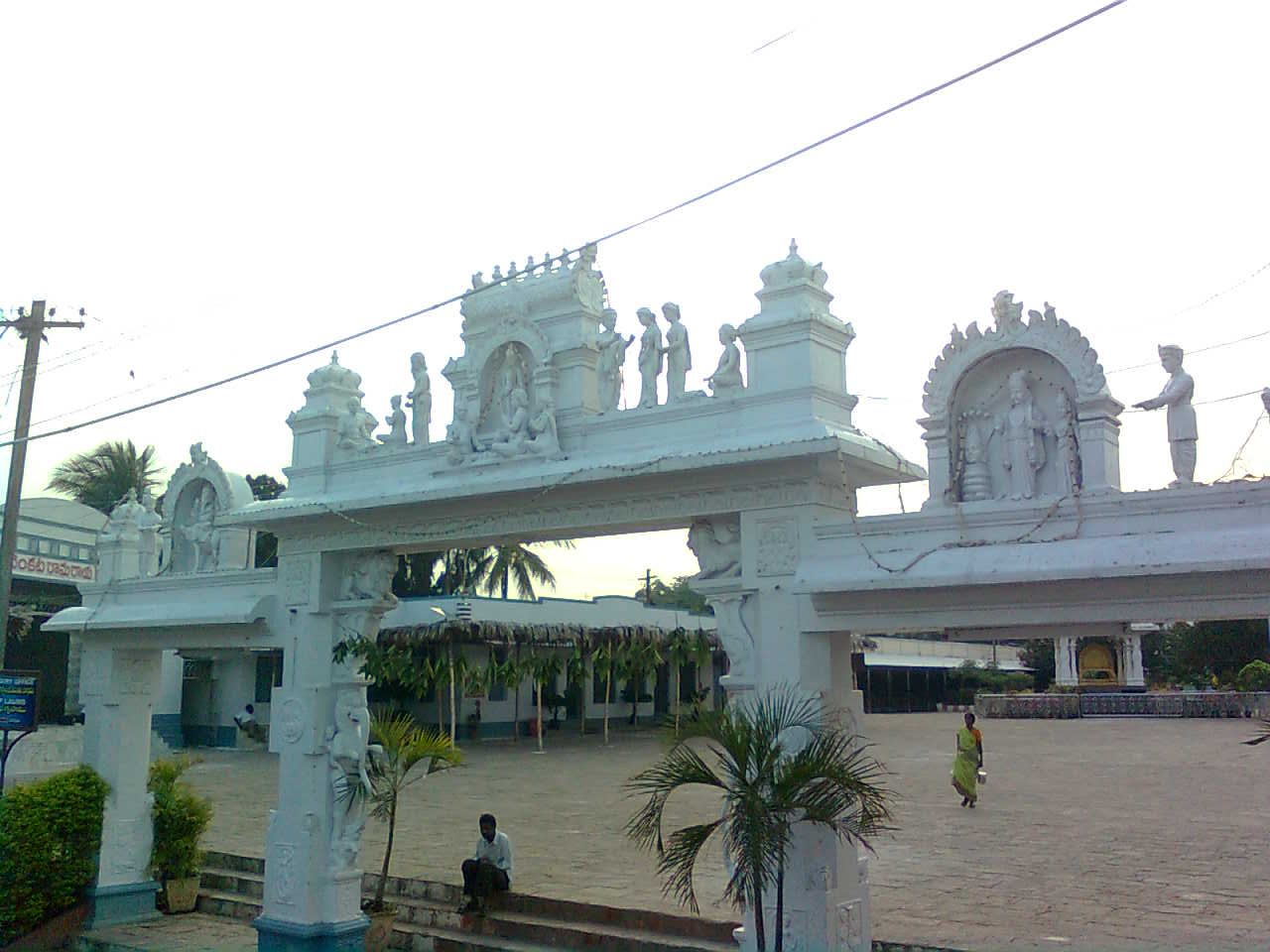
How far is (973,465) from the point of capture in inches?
259

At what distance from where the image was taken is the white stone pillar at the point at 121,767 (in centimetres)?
1060

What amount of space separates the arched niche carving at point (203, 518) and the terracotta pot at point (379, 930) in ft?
11.1

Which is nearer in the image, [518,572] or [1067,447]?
[1067,447]

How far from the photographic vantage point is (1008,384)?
656 cm

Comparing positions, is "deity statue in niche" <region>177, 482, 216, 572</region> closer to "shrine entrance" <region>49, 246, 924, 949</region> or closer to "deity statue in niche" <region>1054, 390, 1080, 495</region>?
"shrine entrance" <region>49, 246, 924, 949</region>

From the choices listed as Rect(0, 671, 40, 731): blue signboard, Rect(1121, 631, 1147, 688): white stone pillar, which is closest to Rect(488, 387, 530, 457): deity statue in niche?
Rect(0, 671, 40, 731): blue signboard

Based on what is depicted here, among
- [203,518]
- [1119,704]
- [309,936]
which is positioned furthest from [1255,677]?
[309,936]

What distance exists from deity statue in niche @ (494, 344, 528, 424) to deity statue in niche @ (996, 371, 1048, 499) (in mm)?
3552

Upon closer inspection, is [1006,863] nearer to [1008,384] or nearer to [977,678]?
[1008,384]

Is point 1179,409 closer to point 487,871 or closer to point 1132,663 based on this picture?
point 487,871

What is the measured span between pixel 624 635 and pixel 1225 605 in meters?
20.9

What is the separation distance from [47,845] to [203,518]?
3.18 metres

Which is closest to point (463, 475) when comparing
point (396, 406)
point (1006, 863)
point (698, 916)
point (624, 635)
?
point (396, 406)

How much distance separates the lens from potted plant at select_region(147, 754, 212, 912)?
11000mm
